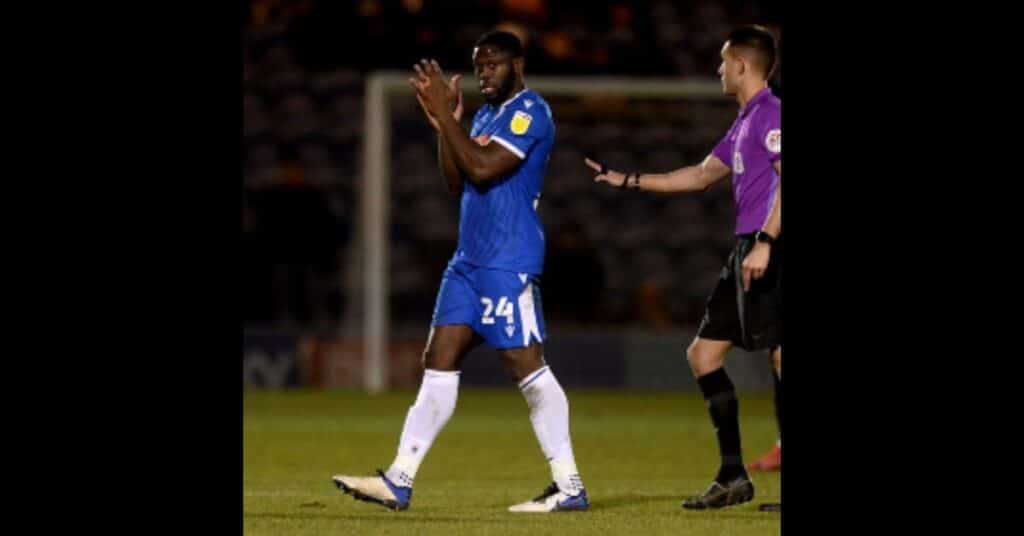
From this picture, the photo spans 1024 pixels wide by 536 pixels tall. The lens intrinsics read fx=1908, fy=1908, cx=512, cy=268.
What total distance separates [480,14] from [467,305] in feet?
41.3

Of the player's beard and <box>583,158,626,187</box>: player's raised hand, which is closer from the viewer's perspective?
the player's beard

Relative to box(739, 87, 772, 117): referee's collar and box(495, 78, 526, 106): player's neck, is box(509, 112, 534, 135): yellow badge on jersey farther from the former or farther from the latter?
box(739, 87, 772, 117): referee's collar

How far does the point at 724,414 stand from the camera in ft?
28.1

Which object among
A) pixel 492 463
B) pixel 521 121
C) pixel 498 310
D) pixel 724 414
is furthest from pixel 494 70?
pixel 492 463

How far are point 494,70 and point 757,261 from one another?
4.52 ft

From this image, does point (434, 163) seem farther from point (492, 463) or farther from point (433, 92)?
point (433, 92)

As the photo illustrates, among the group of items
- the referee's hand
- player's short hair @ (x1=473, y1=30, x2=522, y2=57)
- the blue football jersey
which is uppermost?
player's short hair @ (x1=473, y1=30, x2=522, y2=57)

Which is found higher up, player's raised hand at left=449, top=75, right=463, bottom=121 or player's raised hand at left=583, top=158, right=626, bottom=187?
player's raised hand at left=449, top=75, right=463, bottom=121

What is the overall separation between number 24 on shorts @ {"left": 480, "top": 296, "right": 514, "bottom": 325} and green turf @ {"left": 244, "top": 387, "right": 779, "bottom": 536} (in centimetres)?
82

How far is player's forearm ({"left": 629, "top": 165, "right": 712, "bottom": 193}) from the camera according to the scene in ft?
29.0

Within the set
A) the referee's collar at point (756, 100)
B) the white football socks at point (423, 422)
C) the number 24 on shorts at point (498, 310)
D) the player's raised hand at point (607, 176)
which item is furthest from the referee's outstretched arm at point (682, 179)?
the white football socks at point (423, 422)

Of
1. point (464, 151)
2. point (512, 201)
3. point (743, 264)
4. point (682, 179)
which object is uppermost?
point (464, 151)

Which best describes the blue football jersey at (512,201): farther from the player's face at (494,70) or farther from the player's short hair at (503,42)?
the player's short hair at (503,42)

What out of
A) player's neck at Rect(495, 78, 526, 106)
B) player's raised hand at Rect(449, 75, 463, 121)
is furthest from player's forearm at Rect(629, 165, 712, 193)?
player's raised hand at Rect(449, 75, 463, 121)
